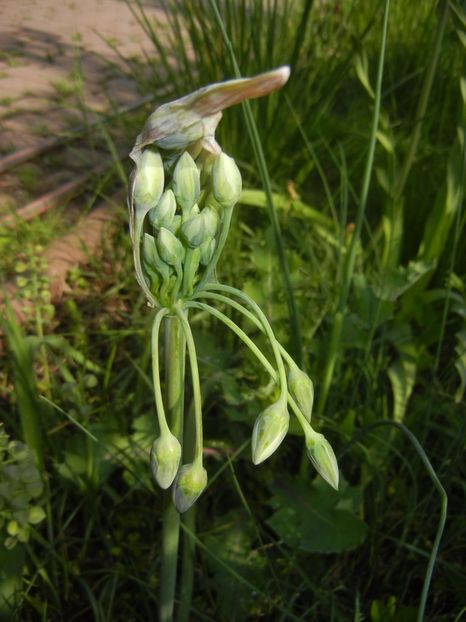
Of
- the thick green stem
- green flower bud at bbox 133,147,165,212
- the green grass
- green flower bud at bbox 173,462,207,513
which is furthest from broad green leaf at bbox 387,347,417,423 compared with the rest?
green flower bud at bbox 133,147,165,212

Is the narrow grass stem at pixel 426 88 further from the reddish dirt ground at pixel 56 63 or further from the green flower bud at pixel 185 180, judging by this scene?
the reddish dirt ground at pixel 56 63

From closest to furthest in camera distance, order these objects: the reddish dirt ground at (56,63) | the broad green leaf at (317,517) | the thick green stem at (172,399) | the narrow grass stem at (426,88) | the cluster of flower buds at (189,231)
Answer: the cluster of flower buds at (189,231), the thick green stem at (172,399), the broad green leaf at (317,517), the narrow grass stem at (426,88), the reddish dirt ground at (56,63)

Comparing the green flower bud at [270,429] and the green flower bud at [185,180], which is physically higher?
the green flower bud at [185,180]

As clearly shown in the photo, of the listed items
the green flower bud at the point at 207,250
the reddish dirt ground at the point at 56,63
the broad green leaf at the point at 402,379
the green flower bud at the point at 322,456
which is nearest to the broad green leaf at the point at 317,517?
the broad green leaf at the point at 402,379

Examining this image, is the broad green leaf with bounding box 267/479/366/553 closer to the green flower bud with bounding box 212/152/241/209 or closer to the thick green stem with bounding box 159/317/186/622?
the thick green stem with bounding box 159/317/186/622

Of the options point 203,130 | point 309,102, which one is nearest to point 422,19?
point 309,102

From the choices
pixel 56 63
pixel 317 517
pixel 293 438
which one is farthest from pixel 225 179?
pixel 56 63

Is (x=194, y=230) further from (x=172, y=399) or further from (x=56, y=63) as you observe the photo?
(x=56, y=63)

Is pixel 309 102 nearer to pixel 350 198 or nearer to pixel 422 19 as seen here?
pixel 350 198
